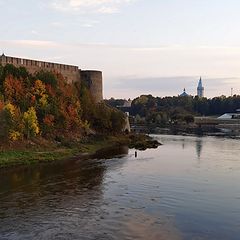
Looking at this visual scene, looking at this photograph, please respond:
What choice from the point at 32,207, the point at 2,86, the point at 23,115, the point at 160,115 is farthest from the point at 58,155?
the point at 160,115

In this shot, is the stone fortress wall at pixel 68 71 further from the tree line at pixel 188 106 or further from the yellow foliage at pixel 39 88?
the tree line at pixel 188 106

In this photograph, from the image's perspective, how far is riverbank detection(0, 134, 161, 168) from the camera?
24.3m

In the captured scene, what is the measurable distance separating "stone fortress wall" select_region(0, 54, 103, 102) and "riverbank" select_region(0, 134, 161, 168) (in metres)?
7.30

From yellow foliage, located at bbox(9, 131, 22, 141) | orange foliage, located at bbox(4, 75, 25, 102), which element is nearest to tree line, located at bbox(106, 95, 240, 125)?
orange foliage, located at bbox(4, 75, 25, 102)

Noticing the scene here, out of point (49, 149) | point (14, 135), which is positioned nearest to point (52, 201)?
point (14, 135)

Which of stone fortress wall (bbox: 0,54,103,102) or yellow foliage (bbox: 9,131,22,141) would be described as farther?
stone fortress wall (bbox: 0,54,103,102)

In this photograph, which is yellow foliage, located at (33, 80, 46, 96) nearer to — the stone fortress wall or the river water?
the stone fortress wall

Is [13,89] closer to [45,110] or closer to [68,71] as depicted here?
[45,110]

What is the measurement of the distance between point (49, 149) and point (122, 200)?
13249 millimetres

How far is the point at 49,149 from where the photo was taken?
91.5 feet

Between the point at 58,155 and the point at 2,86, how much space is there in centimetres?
771

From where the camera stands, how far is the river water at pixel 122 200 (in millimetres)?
11914

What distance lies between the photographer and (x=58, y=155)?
26.9 metres

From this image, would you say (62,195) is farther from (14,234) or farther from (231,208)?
(231,208)
